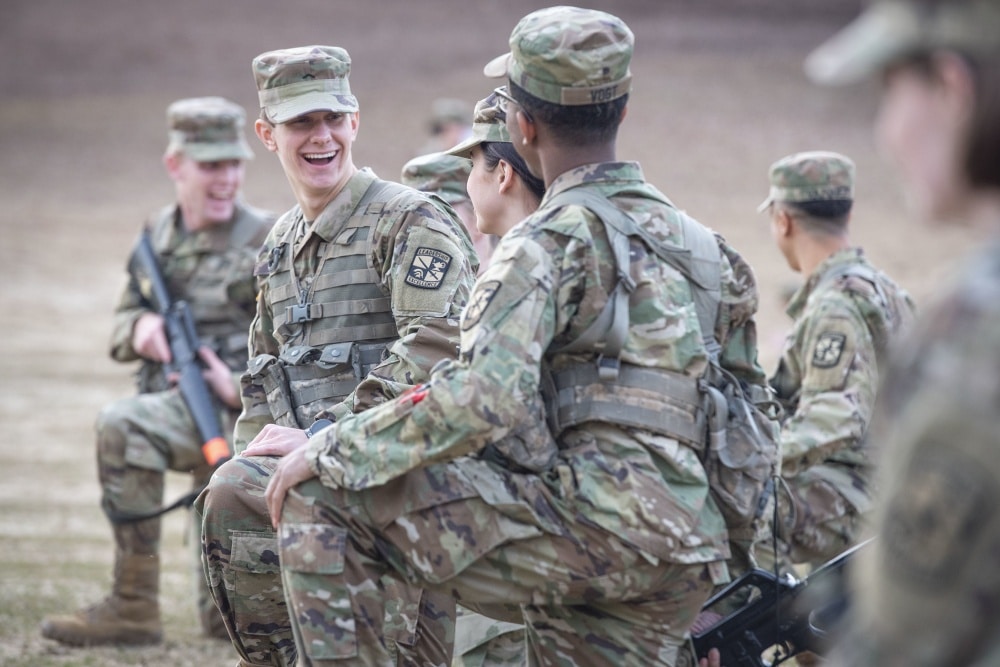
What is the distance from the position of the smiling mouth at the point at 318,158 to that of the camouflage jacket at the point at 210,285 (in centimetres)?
249

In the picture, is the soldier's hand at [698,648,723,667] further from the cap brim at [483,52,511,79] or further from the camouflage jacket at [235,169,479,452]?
the cap brim at [483,52,511,79]

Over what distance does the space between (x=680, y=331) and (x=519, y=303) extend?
45cm

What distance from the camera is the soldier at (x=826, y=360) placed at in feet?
17.4

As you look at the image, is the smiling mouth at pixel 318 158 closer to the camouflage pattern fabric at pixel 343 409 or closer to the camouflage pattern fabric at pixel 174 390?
the camouflage pattern fabric at pixel 343 409

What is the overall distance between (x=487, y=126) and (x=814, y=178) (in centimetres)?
210

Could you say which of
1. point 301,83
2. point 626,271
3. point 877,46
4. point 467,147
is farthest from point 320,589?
point 301,83

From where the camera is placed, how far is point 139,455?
7.00 m

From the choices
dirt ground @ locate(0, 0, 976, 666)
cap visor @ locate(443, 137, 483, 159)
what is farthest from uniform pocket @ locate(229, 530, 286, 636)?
dirt ground @ locate(0, 0, 976, 666)

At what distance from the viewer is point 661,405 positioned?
333 cm

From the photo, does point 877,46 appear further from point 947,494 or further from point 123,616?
point 123,616

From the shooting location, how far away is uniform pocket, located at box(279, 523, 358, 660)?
3299mm

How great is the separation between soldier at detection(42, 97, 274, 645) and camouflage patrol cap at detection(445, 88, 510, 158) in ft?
9.97

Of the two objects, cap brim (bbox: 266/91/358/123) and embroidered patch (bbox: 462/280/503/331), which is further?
cap brim (bbox: 266/91/358/123)

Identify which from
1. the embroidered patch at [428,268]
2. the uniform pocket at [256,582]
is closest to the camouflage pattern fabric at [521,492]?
the uniform pocket at [256,582]
